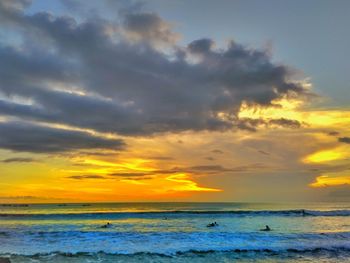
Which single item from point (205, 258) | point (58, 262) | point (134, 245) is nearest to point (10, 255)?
point (58, 262)

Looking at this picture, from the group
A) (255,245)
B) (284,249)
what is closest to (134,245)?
(255,245)

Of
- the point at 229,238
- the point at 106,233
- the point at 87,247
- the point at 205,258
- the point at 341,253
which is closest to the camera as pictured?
the point at 205,258

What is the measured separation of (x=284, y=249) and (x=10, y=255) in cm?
1755

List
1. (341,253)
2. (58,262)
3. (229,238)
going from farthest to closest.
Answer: (229,238), (341,253), (58,262)

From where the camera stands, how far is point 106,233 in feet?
119

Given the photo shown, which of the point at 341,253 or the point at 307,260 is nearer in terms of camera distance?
the point at 307,260

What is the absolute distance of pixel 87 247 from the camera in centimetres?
2733

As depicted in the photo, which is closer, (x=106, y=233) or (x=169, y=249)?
(x=169, y=249)

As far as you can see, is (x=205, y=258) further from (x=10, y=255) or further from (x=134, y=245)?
(x=10, y=255)

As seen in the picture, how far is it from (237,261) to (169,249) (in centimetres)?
581

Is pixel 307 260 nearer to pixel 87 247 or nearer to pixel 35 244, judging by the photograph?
pixel 87 247

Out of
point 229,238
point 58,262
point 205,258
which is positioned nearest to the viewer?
point 58,262

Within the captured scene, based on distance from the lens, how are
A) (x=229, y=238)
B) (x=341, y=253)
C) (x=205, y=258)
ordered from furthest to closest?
(x=229, y=238) → (x=341, y=253) → (x=205, y=258)

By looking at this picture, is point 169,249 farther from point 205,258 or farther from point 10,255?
point 10,255
